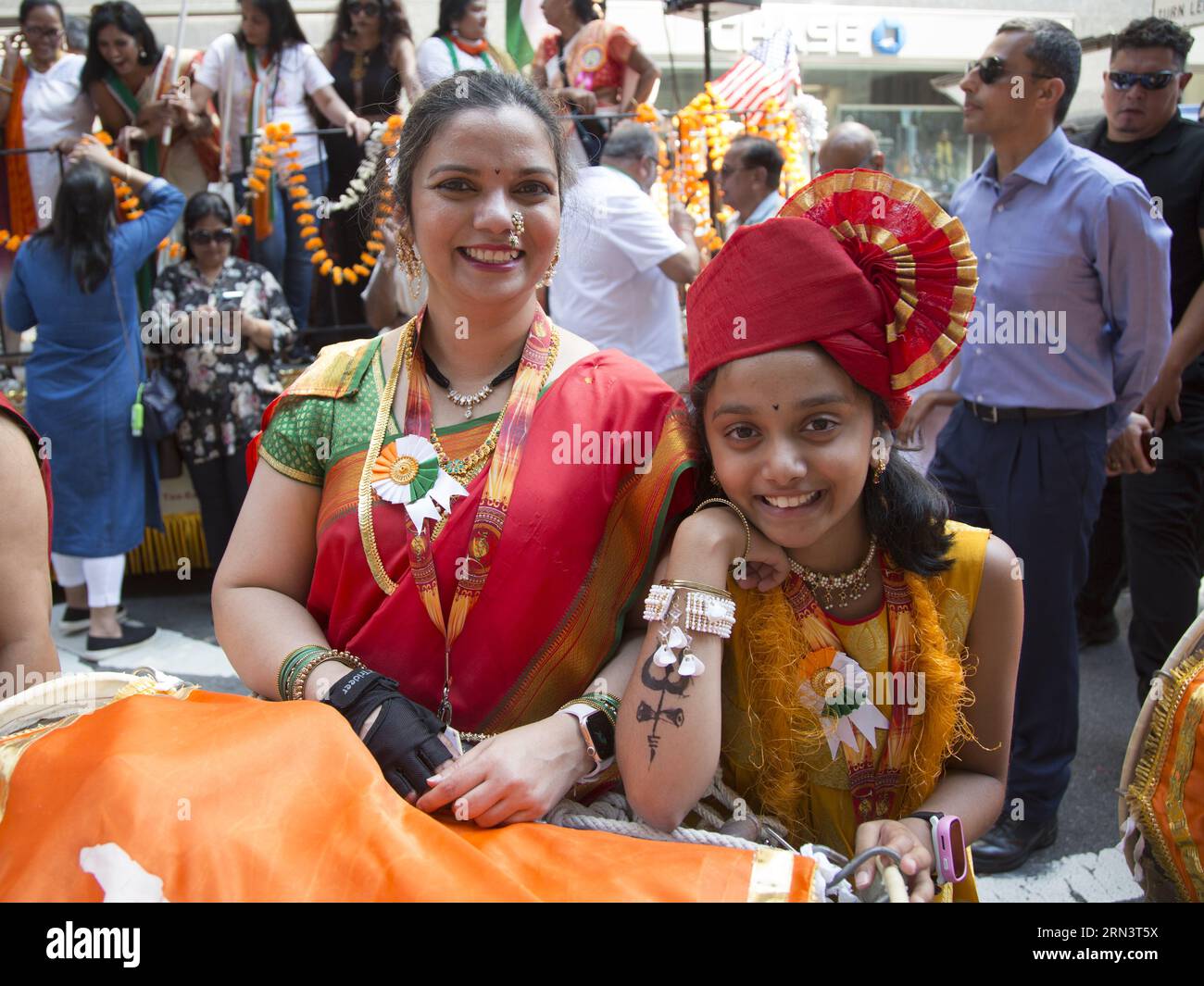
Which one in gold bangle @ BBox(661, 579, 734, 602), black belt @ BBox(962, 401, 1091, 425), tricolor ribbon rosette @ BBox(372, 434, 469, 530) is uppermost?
tricolor ribbon rosette @ BBox(372, 434, 469, 530)

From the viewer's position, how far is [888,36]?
983 centimetres

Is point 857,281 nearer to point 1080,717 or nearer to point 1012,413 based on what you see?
point 1012,413

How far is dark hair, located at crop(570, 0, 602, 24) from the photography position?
5910 mm

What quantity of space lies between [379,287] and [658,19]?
6.01 m

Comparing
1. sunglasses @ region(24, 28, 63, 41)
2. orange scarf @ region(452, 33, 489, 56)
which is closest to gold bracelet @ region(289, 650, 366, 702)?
orange scarf @ region(452, 33, 489, 56)

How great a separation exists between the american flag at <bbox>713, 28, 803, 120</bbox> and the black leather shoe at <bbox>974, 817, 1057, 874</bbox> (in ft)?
14.5

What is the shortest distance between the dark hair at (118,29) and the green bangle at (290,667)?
16.7 ft

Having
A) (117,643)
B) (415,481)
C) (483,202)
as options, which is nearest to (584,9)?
(117,643)

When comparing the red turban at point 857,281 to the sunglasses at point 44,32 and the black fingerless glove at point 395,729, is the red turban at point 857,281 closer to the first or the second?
the black fingerless glove at point 395,729

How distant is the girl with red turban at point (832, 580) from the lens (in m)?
1.42

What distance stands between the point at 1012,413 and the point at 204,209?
12.0 feet

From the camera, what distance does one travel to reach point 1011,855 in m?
2.93

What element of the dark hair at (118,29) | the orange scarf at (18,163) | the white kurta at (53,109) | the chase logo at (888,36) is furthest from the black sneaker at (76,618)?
the chase logo at (888,36)

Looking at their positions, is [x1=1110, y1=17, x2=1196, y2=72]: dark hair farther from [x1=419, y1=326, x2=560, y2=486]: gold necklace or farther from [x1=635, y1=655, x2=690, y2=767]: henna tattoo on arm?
[x1=635, y1=655, x2=690, y2=767]: henna tattoo on arm
